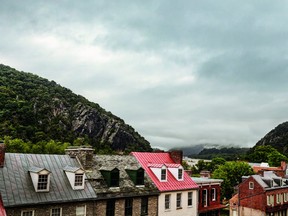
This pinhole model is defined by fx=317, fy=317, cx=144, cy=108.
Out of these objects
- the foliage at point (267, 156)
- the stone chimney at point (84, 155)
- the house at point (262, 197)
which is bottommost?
the house at point (262, 197)

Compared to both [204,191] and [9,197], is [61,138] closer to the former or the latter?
[204,191]

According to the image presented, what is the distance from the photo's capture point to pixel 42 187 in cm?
2288

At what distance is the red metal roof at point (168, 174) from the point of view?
32.1 meters

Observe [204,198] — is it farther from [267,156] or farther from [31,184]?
[267,156]

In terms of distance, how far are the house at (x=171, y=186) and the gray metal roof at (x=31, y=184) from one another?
8613 mm

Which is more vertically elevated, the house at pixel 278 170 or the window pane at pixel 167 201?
the house at pixel 278 170

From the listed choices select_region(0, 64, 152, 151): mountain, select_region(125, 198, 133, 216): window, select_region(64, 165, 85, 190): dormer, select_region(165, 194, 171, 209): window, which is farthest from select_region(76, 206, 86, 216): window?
select_region(0, 64, 152, 151): mountain

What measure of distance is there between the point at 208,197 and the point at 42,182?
22.6m

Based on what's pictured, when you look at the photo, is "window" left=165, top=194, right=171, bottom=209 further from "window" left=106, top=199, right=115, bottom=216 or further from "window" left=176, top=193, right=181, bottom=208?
"window" left=106, top=199, right=115, bottom=216

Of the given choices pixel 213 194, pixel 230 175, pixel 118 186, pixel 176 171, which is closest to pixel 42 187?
pixel 118 186

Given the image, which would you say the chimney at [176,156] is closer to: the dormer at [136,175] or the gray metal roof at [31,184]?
the dormer at [136,175]

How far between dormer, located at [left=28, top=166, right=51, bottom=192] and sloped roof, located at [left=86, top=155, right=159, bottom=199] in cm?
436

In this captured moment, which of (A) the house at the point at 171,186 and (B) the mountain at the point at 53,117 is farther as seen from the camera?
(B) the mountain at the point at 53,117

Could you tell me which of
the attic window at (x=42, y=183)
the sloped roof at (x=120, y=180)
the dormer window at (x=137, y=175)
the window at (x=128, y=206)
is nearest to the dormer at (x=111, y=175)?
the sloped roof at (x=120, y=180)
